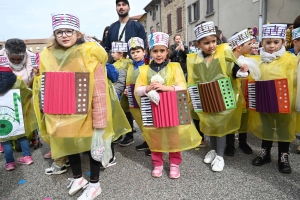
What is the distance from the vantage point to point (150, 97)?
235 cm

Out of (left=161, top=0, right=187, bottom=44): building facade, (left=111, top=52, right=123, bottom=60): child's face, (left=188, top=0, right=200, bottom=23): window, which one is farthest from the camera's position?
(left=161, top=0, right=187, bottom=44): building facade

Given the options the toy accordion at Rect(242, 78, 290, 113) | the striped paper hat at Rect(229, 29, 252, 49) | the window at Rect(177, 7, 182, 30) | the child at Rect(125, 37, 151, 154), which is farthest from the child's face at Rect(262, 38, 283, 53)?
the window at Rect(177, 7, 182, 30)

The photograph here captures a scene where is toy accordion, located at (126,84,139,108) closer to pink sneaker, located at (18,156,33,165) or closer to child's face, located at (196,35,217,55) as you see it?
child's face, located at (196,35,217,55)

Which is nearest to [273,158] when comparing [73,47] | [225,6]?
[73,47]

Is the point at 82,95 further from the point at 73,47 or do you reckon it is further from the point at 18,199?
the point at 18,199

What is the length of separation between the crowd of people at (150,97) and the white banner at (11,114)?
1 cm

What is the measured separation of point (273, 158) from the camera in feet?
9.68

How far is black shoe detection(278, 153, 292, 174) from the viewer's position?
255 cm

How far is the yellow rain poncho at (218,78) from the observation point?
8.55 feet

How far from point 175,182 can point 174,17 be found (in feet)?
63.8

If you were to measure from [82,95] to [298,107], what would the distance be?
1.91 meters

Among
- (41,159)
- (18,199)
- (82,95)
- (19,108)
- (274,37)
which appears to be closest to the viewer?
(82,95)

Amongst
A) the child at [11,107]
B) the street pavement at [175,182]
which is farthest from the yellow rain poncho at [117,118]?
the child at [11,107]

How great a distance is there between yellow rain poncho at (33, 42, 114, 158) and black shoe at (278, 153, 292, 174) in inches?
81.4
